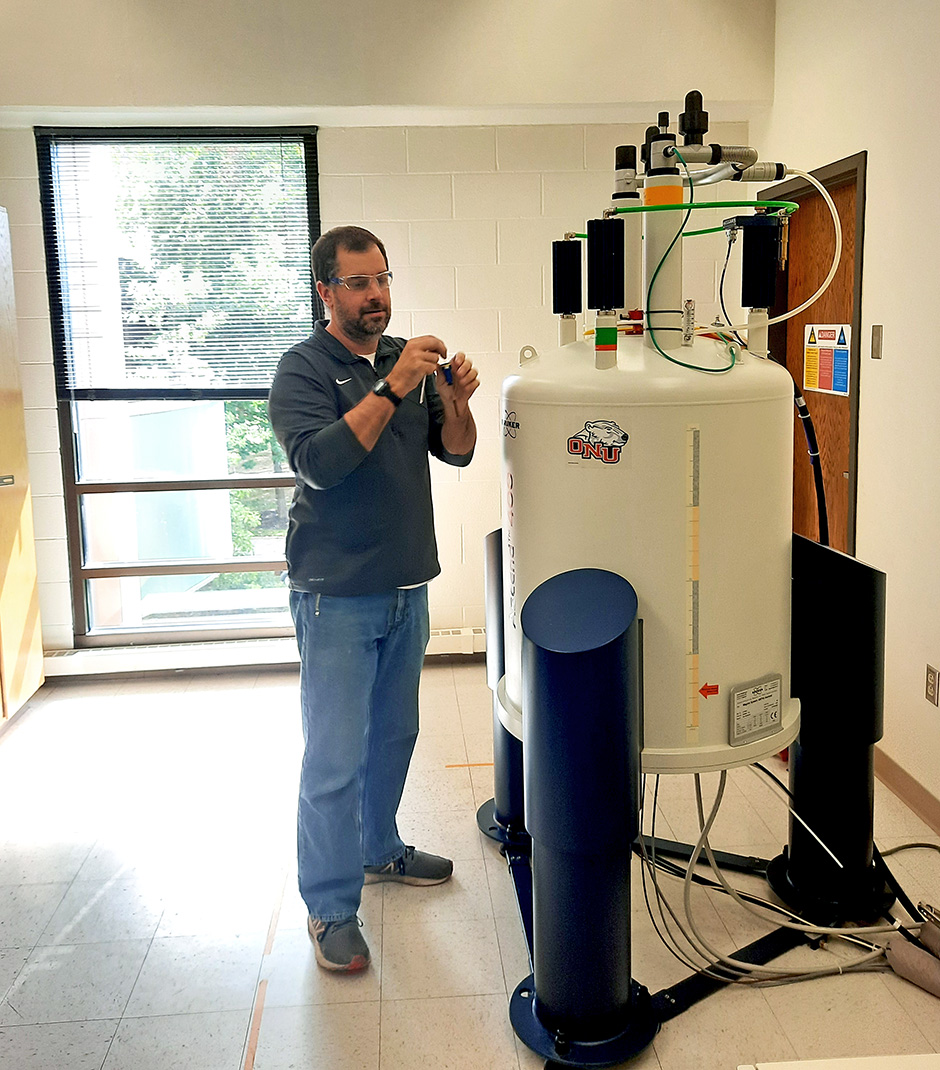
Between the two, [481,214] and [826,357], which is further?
[481,214]

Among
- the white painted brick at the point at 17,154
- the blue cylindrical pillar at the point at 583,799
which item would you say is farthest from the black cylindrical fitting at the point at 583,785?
the white painted brick at the point at 17,154

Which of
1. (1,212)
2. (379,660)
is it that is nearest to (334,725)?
(379,660)

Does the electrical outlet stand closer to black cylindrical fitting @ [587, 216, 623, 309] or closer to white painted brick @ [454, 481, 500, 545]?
black cylindrical fitting @ [587, 216, 623, 309]

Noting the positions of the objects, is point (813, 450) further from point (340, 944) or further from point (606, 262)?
point (340, 944)

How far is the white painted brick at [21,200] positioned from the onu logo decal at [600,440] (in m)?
3.17

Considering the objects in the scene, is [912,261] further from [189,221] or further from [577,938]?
[189,221]

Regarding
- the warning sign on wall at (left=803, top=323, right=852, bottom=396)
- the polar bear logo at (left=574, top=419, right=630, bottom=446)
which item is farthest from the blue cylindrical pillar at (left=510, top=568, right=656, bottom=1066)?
the warning sign on wall at (left=803, top=323, right=852, bottom=396)

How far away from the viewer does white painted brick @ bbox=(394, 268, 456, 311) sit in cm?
418

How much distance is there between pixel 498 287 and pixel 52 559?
219cm

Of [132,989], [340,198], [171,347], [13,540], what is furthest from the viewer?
[171,347]

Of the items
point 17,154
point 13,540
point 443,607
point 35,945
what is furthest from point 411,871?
point 17,154

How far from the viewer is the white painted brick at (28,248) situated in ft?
13.4

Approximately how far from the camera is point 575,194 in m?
4.16

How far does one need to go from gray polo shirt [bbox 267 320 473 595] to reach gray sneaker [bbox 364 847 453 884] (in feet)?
2.56
